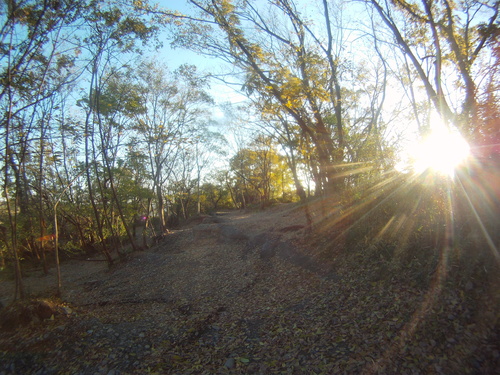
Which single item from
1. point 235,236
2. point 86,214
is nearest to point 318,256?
point 235,236

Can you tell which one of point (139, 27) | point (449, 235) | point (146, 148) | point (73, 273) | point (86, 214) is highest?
point (139, 27)

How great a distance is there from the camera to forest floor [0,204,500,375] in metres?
3.15

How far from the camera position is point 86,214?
13.0 m

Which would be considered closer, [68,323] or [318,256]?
[68,323]

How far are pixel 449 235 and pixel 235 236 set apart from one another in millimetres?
9501

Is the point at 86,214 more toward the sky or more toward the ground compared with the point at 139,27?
more toward the ground

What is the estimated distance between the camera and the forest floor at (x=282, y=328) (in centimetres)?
315

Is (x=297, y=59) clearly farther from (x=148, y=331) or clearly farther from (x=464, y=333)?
(x=148, y=331)

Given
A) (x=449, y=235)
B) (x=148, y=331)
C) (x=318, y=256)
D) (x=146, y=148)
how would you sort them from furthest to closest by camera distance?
1. (x=146, y=148)
2. (x=318, y=256)
3. (x=148, y=331)
4. (x=449, y=235)

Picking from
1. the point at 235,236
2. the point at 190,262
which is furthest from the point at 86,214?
the point at 235,236

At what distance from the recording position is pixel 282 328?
14.5 feet

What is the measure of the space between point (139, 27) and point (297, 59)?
4621 mm

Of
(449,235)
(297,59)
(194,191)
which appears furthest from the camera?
(194,191)

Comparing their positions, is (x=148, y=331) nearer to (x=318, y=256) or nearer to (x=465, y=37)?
(x=318, y=256)
